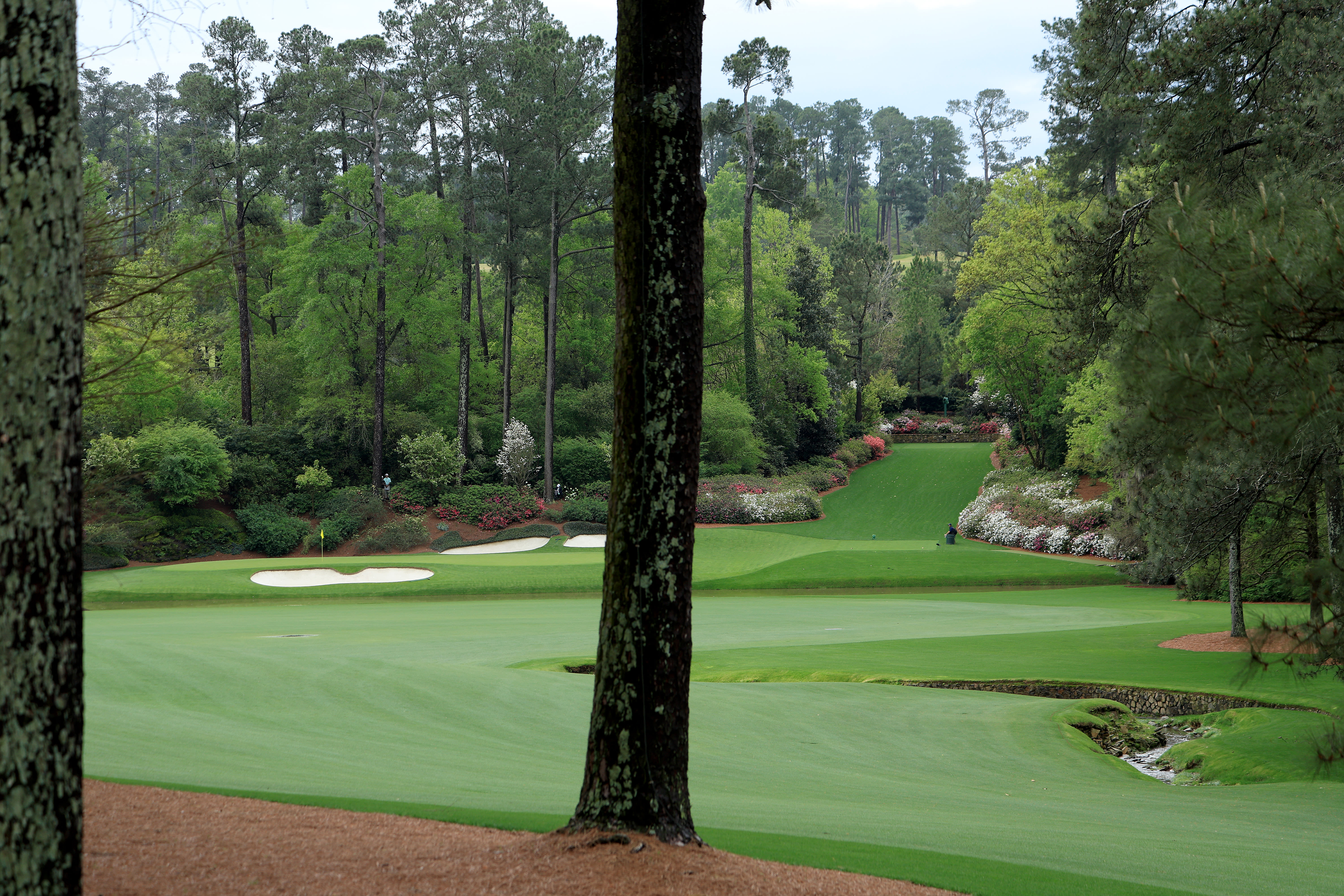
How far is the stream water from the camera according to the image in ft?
35.1

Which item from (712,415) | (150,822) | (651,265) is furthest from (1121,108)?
(712,415)

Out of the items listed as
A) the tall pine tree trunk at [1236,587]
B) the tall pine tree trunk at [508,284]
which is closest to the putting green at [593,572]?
the tall pine tree trunk at [1236,587]

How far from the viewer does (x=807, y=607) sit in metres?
22.3

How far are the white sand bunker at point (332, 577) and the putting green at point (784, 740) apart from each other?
497 cm

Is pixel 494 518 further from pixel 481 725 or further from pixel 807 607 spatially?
pixel 481 725

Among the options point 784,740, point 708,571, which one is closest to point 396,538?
point 708,571

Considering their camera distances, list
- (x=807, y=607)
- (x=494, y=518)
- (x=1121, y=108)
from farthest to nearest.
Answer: (x=494, y=518)
(x=807, y=607)
(x=1121, y=108)

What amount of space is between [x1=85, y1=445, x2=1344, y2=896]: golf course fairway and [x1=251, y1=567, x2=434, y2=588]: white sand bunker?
56.2 inches

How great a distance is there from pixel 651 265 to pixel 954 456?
4761 cm

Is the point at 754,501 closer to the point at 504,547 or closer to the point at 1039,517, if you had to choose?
the point at 1039,517

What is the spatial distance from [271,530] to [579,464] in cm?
1149

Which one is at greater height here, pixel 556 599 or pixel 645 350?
pixel 645 350

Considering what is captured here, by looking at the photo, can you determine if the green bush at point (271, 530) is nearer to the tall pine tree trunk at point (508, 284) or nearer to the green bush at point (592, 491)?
the tall pine tree trunk at point (508, 284)

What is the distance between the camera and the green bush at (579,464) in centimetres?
3800
